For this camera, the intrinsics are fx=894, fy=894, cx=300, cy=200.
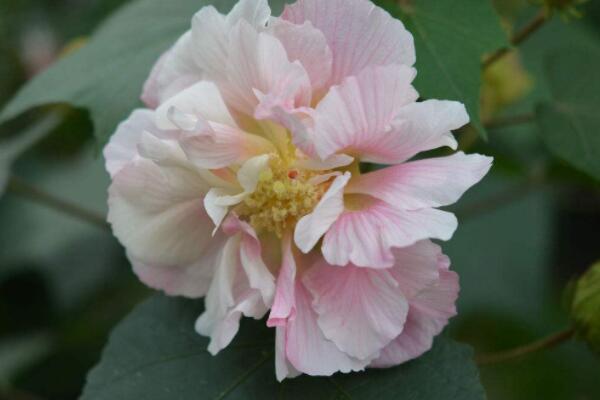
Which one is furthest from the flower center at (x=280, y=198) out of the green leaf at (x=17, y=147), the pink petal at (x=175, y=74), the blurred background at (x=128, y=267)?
the blurred background at (x=128, y=267)

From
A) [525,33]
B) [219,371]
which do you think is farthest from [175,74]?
[525,33]

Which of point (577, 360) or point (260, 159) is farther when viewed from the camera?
point (577, 360)

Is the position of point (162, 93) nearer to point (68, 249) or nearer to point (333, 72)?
point (333, 72)

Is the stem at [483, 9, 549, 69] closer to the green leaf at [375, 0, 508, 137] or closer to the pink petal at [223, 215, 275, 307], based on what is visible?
the green leaf at [375, 0, 508, 137]

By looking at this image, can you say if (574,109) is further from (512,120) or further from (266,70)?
(266,70)

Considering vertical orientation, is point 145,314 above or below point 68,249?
above

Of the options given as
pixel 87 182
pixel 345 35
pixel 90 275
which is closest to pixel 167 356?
pixel 345 35
